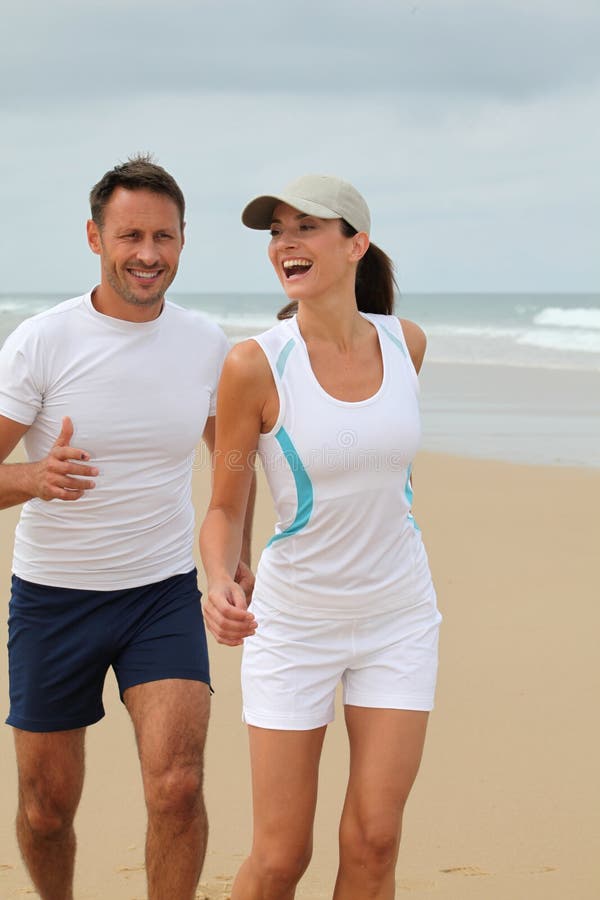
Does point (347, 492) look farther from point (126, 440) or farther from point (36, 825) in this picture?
point (36, 825)

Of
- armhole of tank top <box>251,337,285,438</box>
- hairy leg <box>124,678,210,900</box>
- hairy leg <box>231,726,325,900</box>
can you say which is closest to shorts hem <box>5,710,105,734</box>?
hairy leg <box>124,678,210,900</box>

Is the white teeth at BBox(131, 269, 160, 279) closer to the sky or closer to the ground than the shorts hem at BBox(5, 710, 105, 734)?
closer to the sky

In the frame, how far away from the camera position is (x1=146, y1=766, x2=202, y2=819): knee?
345 cm

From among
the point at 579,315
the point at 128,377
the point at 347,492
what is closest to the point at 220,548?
the point at 347,492

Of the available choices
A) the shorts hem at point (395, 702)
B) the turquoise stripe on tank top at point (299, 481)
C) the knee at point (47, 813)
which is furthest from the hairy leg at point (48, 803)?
the turquoise stripe on tank top at point (299, 481)

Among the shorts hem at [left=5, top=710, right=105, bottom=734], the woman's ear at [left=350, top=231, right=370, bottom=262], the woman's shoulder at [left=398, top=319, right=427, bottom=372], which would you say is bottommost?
the shorts hem at [left=5, top=710, right=105, bottom=734]

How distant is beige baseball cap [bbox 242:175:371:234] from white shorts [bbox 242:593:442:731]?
1175mm

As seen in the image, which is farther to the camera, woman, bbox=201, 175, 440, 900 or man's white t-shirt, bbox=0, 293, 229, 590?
man's white t-shirt, bbox=0, 293, 229, 590

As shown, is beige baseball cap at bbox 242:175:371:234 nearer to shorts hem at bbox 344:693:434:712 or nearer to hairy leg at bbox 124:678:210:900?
shorts hem at bbox 344:693:434:712

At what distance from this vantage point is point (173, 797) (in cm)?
345

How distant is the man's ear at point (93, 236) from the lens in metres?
3.93

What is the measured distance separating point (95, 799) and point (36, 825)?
1.18 m

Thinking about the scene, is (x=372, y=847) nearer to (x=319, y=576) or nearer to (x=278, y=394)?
(x=319, y=576)

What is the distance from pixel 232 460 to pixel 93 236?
1.14 metres
